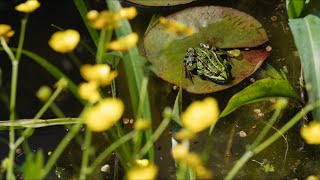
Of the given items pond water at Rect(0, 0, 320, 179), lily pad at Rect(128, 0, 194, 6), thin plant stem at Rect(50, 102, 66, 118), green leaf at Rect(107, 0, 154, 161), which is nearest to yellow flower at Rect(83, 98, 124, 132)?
thin plant stem at Rect(50, 102, 66, 118)

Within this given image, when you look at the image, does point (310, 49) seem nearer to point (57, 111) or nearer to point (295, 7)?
point (295, 7)

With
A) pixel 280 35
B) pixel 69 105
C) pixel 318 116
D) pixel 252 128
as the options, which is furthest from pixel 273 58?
pixel 69 105

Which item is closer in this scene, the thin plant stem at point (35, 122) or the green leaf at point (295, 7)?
the thin plant stem at point (35, 122)

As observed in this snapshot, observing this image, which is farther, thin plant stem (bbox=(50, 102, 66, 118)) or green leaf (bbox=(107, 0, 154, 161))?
green leaf (bbox=(107, 0, 154, 161))

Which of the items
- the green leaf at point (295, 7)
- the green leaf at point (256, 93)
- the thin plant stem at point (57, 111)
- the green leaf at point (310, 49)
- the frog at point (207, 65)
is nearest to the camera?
the thin plant stem at point (57, 111)

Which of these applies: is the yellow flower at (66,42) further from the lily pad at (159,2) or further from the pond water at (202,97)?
the lily pad at (159,2)

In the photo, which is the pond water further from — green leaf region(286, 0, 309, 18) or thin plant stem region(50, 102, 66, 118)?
green leaf region(286, 0, 309, 18)

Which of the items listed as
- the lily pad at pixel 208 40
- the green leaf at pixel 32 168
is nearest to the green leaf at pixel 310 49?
the lily pad at pixel 208 40

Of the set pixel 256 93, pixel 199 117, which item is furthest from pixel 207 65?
pixel 199 117
